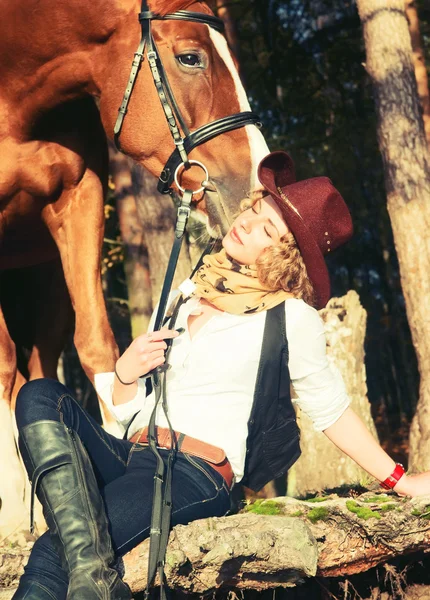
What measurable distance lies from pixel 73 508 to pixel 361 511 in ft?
3.97

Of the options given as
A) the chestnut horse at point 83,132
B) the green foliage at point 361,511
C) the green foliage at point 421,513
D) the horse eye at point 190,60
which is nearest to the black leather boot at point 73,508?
the chestnut horse at point 83,132

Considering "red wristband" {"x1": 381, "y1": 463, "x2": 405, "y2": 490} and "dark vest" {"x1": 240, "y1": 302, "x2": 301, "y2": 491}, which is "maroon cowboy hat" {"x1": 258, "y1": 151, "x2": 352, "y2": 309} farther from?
"red wristband" {"x1": 381, "y1": 463, "x2": 405, "y2": 490}

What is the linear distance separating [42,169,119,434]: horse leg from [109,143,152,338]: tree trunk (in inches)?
165

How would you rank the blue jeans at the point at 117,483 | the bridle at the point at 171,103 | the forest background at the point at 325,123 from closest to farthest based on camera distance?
the blue jeans at the point at 117,483, the bridle at the point at 171,103, the forest background at the point at 325,123

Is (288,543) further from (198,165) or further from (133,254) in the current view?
(133,254)

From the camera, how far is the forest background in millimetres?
13461

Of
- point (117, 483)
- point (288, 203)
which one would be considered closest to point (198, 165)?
point (288, 203)

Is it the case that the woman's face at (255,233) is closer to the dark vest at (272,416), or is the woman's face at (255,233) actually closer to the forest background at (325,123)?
the dark vest at (272,416)

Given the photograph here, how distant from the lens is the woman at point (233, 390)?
279cm

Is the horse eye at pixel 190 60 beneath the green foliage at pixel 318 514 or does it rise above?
above

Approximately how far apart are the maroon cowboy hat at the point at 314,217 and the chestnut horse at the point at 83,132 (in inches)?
18.8

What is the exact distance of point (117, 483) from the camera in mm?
2818

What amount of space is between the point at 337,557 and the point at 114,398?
1028mm

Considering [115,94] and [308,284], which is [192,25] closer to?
[115,94]
